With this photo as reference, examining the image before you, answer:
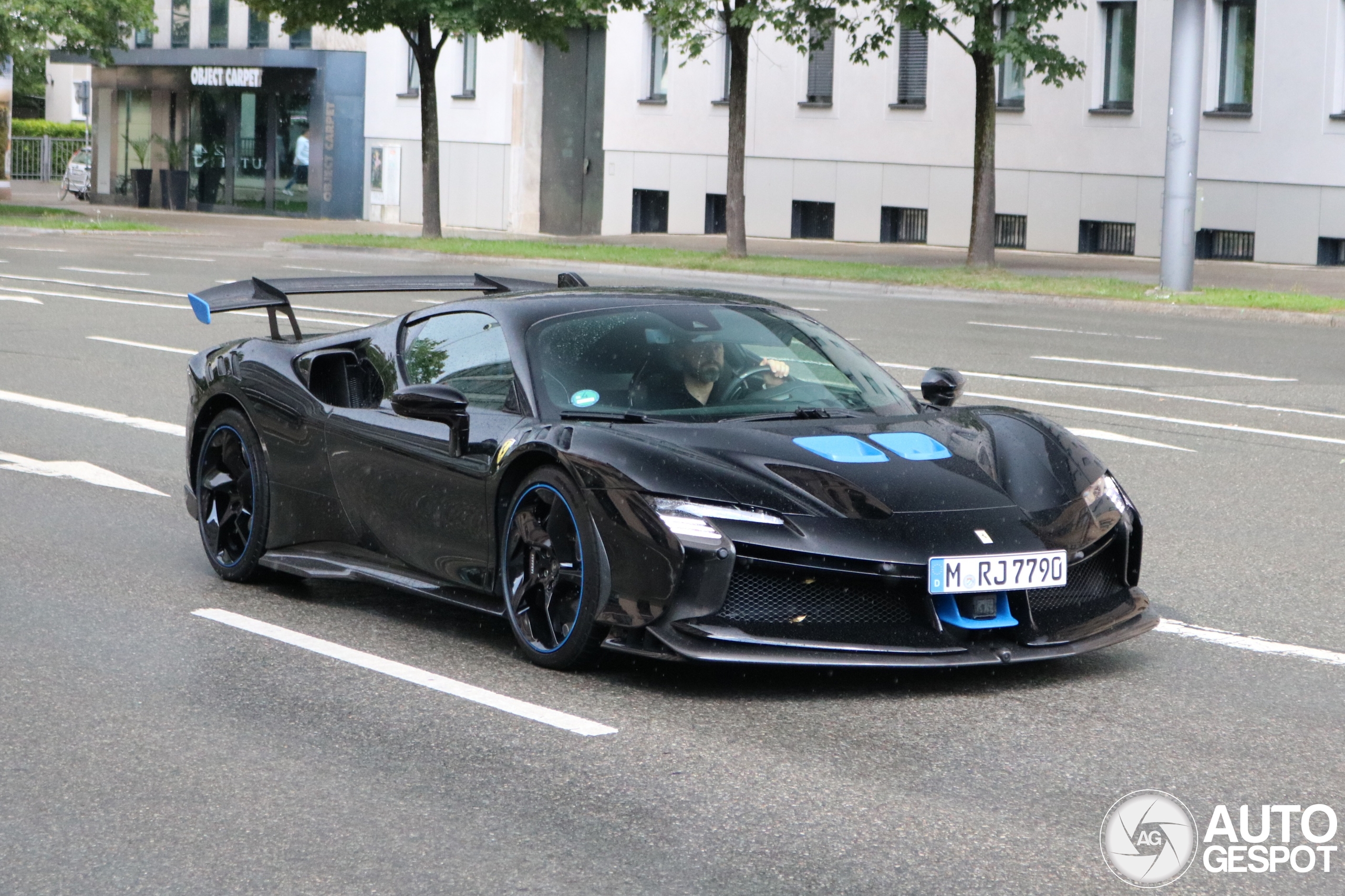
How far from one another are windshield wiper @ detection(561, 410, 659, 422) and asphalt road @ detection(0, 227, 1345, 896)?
2.55 feet

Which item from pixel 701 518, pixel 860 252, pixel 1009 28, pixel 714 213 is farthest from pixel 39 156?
pixel 701 518

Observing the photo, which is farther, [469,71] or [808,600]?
[469,71]

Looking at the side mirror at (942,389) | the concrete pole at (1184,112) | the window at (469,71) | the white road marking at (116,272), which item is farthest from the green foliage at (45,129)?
the side mirror at (942,389)

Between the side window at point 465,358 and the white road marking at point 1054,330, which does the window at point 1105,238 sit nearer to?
the white road marking at point 1054,330

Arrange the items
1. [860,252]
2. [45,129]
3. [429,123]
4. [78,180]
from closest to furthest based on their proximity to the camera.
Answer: [429,123]
[860,252]
[78,180]
[45,129]

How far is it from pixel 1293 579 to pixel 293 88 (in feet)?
153

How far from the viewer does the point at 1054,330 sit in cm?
2109

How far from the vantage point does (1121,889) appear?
13.6ft

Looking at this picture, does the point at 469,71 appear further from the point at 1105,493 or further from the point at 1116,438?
the point at 1105,493

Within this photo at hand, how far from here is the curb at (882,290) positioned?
75.8 feet

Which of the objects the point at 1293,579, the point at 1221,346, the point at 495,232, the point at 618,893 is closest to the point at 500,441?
the point at 618,893

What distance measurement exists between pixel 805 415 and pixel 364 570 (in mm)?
1670

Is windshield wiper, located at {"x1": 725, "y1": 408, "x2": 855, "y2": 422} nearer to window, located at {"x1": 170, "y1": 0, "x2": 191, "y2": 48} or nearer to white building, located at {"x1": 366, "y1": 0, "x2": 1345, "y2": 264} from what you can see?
white building, located at {"x1": 366, "y1": 0, "x2": 1345, "y2": 264}

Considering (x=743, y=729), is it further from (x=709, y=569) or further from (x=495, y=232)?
(x=495, y=232)
